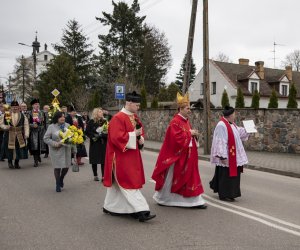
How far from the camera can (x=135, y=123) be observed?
6.64 metres

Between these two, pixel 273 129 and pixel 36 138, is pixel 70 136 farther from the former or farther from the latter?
pixel 273 129

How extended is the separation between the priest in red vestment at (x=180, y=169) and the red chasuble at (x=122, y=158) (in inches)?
35.7

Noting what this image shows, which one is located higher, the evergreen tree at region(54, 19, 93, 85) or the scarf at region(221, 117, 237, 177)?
the evergreen tree at region(54, 19, 93, 85)

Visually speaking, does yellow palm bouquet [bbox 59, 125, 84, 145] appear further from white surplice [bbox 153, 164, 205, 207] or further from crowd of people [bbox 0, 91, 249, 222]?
white surplice [bbox 153, 164, 205, 207]

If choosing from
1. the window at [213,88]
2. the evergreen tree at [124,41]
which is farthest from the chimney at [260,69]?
the evergreen tree at [124,41]

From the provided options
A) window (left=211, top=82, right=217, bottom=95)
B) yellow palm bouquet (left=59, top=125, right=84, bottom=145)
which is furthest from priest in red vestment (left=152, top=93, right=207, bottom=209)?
window (left=211, top=82, right=217, bottom=95)

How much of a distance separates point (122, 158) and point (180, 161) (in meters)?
1.26

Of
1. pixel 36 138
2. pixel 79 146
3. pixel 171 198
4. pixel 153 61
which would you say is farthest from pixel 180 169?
pixel 153 61

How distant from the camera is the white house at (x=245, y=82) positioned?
42.9 meters

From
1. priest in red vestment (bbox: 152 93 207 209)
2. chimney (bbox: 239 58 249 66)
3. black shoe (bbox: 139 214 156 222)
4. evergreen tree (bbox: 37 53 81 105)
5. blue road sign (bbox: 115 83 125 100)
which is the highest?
chimney (bbox: 239 58 249 66)

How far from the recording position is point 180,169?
7258 mm

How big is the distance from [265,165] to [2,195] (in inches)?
335

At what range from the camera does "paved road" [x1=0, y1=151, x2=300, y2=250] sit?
5336 mm

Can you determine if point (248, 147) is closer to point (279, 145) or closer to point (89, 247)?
point (279, 145)
